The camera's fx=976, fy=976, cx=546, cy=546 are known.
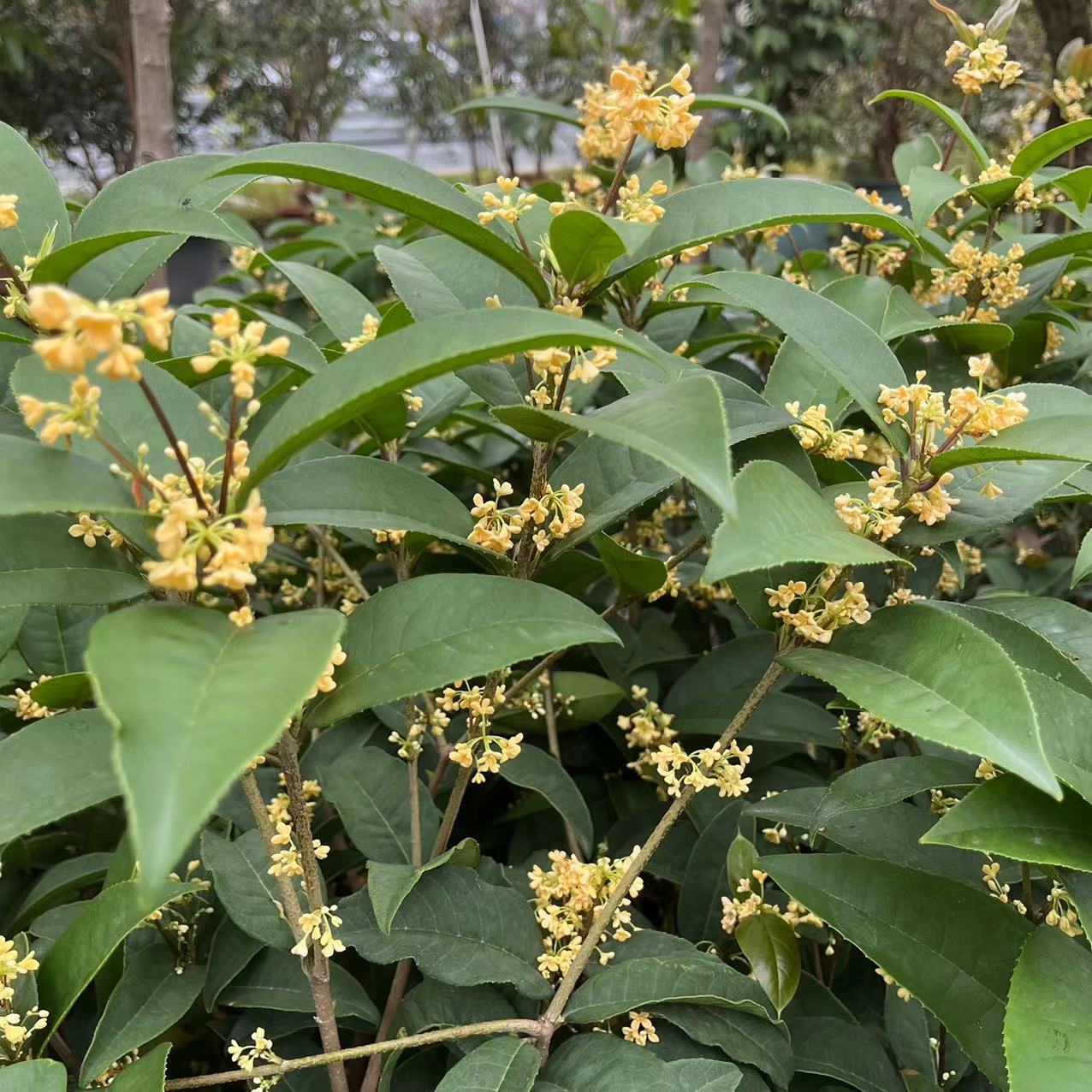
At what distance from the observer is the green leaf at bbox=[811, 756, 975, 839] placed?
75 cm

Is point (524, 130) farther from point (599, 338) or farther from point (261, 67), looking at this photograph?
point (599, 338)

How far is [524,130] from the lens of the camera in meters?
10.5

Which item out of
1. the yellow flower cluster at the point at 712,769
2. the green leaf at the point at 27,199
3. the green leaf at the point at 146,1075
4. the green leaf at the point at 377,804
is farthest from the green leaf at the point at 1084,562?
the green leaf at the point at 27,199

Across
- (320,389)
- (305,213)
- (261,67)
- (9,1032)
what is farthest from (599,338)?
(261,67)

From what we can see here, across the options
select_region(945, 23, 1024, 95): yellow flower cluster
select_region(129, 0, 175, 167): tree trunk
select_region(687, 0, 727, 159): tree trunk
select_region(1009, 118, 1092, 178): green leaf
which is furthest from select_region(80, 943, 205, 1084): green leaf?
select_region(687, 0, 727, 159): tree trunk

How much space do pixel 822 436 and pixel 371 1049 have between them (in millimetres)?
576

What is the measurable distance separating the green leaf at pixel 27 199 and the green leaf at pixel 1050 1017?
0.90 m

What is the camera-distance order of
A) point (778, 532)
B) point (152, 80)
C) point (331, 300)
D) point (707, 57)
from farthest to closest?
point (707, 57) < point (152, 80) < point (331, 300) < point (778, 532)

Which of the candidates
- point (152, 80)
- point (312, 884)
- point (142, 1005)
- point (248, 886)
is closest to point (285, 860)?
point (312, 884)

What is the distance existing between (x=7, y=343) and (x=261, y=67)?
473 inches

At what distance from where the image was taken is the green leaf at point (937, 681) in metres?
0.53

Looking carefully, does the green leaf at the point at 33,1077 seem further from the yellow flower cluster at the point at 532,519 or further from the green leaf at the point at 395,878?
the yellow flower cluster at the point at 532,519

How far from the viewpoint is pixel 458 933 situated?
78 cm

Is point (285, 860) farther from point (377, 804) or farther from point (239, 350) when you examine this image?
point (239, 350)
